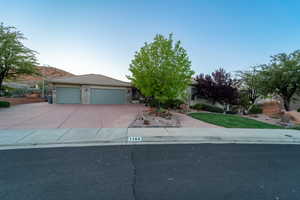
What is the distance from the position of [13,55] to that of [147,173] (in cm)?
1812

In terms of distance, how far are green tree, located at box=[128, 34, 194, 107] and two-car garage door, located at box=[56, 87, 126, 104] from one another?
8940 millimetres

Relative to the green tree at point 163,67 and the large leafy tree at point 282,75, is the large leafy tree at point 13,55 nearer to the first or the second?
the green tree at point 163,67

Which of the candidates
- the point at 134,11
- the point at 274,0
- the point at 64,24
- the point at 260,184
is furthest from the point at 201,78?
the point at 64,24

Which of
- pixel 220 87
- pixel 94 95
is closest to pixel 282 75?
pixel 220 87

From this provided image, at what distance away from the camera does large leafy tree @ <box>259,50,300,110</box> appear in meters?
12.3

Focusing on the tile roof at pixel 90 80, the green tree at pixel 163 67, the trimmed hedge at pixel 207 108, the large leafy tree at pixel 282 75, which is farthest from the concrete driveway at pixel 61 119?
the large leafy tree at pixel 282 75

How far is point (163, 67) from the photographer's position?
923 cm

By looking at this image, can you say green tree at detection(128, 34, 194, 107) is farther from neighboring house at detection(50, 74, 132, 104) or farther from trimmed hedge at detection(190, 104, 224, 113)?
neighboring house at detection(50, 74, 132, 104)

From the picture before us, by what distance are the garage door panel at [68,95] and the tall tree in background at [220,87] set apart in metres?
15.6

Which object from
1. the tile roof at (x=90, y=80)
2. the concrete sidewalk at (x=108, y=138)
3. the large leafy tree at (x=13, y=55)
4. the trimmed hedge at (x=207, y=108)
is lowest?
the concrete sidewalk at (x=108, y=138)

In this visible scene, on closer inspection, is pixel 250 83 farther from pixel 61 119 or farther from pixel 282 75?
pixel 61 119

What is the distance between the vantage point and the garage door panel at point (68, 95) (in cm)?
1603

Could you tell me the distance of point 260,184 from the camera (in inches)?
106

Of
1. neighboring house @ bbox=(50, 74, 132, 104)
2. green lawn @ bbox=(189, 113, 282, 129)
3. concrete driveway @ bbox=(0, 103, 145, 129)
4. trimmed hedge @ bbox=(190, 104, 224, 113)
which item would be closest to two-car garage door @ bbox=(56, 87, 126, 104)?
neighboring house @ bbox=(50, 74, 132, 104)
